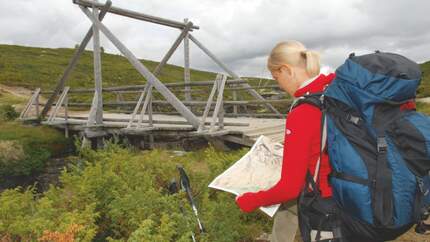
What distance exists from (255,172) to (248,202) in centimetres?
44

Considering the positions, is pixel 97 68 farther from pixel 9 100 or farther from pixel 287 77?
pixel 9 100

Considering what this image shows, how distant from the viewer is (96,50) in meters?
10.6

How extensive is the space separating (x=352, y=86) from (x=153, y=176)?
11.1ft

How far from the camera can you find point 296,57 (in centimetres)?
214

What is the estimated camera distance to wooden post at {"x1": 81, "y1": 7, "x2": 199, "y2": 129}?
339 inches

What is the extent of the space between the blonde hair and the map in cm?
78

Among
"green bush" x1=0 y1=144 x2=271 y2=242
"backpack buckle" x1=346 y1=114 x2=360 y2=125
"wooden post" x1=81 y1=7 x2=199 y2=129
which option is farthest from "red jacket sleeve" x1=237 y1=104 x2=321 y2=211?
"wooden post" x1=81 y1=7 x2=199 y2=129

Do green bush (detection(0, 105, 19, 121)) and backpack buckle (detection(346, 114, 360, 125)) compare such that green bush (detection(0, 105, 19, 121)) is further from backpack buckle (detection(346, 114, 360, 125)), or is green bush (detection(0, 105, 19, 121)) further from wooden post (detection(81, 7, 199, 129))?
backpack buckle (detection(346, 114, 360, 125))

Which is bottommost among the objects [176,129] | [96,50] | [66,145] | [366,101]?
[66,145]

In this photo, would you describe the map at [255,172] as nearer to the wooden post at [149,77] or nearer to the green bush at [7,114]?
the wooden post at [149,77]

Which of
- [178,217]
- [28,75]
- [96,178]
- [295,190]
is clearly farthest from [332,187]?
[28,75]

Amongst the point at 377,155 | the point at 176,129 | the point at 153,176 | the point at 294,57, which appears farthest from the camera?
the point at 176,129

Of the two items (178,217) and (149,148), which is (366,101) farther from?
(149,148)

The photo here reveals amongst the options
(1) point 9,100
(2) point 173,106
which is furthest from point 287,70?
(1) point 9,100
